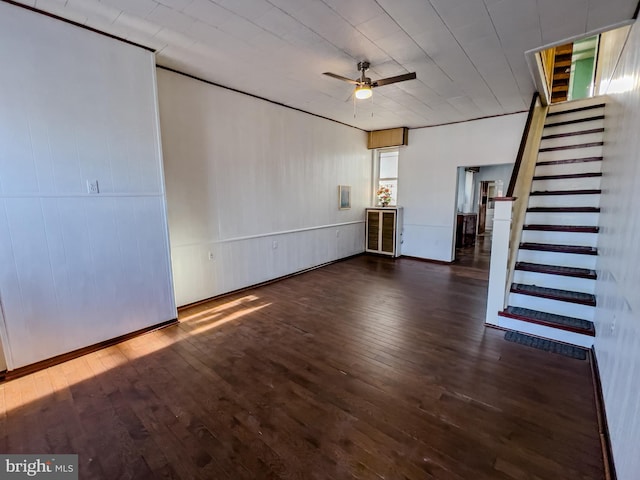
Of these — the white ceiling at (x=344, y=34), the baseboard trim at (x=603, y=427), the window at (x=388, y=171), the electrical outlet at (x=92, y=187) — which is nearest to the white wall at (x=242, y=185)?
the white ceiling at (x=344, y=34)

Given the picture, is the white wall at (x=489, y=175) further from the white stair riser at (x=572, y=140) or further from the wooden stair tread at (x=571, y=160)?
the wooden stair tread at (x=571, y=160)

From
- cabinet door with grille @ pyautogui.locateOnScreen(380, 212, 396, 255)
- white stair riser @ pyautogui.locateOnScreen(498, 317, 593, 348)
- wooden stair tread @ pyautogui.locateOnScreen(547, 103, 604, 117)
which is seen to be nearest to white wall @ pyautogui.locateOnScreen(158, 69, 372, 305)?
cabinet door with grille @ pyautogui.locateOnScreen(380, 212, 396, 255)

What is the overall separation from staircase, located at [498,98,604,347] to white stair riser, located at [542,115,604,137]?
12 millimetres

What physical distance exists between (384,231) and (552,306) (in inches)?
161

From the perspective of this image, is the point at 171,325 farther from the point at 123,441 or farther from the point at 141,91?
the point at 141,91

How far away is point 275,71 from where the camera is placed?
11.6 feet

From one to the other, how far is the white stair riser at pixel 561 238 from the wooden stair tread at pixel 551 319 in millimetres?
955

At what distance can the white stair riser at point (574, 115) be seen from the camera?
14.4 feet

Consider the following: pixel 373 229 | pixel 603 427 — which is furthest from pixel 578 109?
pixel 603 427

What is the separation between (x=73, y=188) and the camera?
2.56 meters

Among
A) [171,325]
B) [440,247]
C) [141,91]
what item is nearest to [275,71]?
[141,91]

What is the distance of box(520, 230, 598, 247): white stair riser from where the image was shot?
331 cm

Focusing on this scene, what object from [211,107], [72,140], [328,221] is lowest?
[328,221]

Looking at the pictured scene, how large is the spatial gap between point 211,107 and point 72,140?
5.80ft
